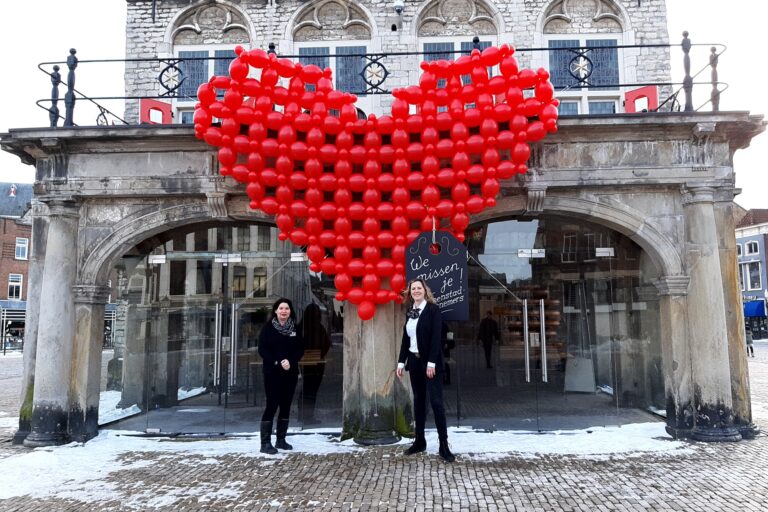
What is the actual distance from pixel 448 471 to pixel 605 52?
29.1 feet

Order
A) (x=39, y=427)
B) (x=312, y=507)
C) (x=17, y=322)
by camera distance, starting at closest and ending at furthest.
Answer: (x=312, y=507), (x=39, y=427), (x=17, y=322)

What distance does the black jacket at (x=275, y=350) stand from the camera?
7.10 meters

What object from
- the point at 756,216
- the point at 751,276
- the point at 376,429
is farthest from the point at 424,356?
the point at 756,216

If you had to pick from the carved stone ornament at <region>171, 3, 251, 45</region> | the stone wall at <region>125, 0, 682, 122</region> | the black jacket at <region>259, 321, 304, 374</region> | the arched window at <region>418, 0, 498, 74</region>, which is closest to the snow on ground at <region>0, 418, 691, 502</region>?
the black jacket at <region>259, 321, 304, 374</region>

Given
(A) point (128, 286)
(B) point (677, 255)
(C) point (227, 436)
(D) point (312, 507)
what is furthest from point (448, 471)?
(A) point (128, 286)

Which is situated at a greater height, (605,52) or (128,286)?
(605,52)

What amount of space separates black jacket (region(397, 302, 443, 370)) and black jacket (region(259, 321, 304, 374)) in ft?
5.38

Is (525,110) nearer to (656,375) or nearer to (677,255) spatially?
(677,255)

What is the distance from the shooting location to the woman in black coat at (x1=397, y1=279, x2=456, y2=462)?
6516 millimetres

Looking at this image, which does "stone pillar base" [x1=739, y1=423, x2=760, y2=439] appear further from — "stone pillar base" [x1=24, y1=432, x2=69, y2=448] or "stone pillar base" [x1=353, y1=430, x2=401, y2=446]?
"stone pillar base" [x1=24, y1=432, x2=69, y2=448]

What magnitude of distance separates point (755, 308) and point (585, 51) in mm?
38341

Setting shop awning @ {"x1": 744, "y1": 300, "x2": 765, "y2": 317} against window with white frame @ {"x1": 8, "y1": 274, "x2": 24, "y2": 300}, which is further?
window with white frame @ {"x1": 8, "y1": 274, "x2": 24, "y2": 300}

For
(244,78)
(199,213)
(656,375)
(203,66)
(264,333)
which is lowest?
(656,375)

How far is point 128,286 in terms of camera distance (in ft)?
30.0
